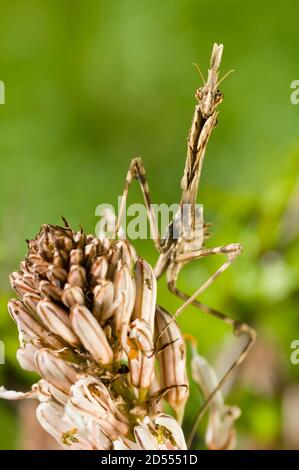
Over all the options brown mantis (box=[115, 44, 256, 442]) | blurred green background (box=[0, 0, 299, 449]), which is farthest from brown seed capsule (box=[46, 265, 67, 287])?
blurred green background (box=[0, 0, 299, 449])

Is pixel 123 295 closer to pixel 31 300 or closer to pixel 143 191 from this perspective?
pixel 31 300

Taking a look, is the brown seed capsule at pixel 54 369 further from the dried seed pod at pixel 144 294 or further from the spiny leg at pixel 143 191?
the spiny leg at pixel 143 191

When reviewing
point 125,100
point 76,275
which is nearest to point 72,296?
point 76,275

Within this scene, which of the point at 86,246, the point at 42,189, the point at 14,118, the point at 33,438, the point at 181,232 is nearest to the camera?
the point at 86,246

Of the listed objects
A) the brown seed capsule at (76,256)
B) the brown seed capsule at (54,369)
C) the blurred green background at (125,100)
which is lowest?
the brown seed capsule at (54,369)

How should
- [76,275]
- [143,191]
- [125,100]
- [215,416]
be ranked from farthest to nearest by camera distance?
[125,100] → [143,191] → [215,416] → [76,275]

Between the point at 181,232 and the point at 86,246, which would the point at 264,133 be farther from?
the point at 86,246

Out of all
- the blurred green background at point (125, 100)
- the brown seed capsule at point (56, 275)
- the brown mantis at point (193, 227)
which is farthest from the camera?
the blurred green background at point (125, 100)

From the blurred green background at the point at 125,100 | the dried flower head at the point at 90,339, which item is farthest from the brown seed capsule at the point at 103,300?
the blurred green background at the point at 125,100

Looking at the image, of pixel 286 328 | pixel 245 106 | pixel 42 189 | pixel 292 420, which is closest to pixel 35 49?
pixel 42 189

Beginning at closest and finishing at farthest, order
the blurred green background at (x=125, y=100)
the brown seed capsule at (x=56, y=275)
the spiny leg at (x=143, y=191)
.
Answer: the brown seed capsule at (x=56, y=275) → the spiny leg at (x=143, y=191) → the blurred green background at (x=125, y=100)

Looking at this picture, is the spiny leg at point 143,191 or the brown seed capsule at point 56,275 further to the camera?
the spiny leg at point 143,191
